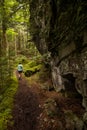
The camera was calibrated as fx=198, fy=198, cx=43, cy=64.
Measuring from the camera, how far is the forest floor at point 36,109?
34.6 ft

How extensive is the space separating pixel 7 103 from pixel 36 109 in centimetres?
209

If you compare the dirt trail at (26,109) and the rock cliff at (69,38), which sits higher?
the rock cliff at (69,38)

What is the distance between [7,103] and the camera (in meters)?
12.9

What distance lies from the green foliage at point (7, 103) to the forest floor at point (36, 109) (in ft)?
0.95

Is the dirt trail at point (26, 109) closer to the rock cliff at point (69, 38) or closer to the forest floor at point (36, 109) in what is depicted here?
the forest floor at point (36, 109)

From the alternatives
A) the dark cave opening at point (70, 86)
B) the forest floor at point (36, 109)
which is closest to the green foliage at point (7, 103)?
the forest floor at point (36, 109)

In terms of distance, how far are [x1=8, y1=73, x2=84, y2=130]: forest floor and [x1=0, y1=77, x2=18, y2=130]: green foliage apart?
0.29 m

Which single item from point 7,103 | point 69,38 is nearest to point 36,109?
point 7,103

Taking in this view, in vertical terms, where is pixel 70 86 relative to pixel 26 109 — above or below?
above

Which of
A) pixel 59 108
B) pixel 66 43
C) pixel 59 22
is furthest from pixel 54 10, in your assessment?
pixel 59 108

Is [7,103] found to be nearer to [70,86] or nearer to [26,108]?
[26,108]

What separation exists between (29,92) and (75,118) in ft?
16.0

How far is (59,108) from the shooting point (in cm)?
1194

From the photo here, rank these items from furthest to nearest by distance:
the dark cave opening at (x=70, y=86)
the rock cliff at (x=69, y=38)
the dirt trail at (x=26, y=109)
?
the dark cave opening at (x=70, y=86), the dirt trail at (x=26, y=109), the rock cliff at (x=69, y=38)
